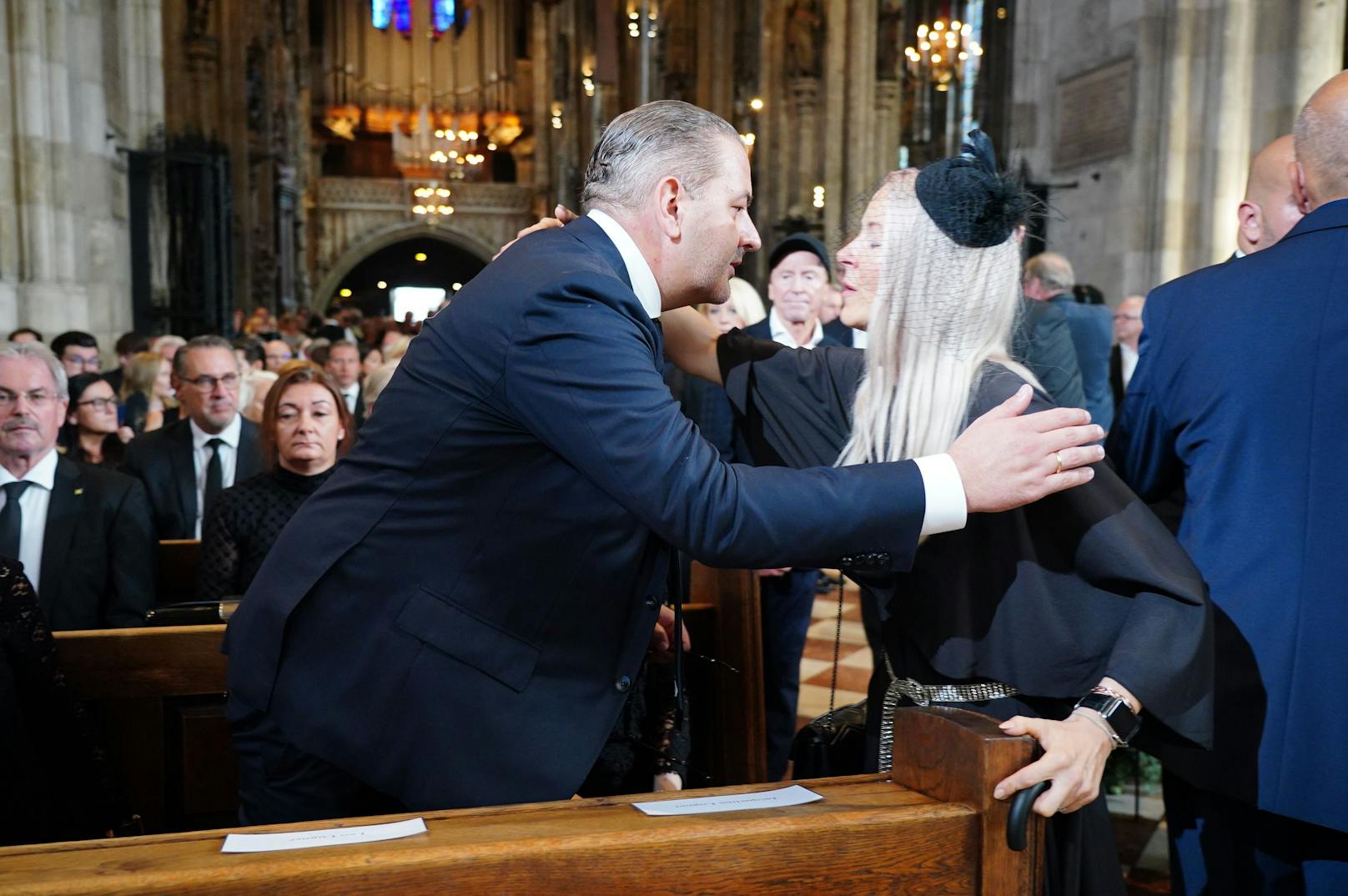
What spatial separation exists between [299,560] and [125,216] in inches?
389

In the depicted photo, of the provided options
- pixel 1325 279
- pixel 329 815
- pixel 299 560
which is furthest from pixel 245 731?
pixel 1325 279

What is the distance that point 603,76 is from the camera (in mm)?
30891

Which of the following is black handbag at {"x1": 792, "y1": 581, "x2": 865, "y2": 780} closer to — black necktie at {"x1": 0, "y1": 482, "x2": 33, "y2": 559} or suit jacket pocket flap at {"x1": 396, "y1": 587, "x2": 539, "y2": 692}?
suit jacket pocket flap at {"x1": 396, "y1": 587, "x2": 539, "y2": 692}

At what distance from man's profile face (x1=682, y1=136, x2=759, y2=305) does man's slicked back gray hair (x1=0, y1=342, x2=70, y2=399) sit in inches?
112

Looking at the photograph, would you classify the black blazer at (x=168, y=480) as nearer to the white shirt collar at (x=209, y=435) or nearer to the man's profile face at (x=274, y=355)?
the white shirt collar at (x=209, y=435)

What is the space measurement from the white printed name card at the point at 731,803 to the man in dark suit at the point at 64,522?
2.67 meters

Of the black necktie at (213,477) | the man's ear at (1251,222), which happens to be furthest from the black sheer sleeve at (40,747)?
the man's ear at (1251,222)

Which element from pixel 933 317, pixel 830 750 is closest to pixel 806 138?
pixel 830 750

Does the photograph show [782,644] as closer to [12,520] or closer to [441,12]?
[12,520]

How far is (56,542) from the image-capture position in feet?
11.8

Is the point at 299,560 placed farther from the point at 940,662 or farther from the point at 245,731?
the point at 940,662

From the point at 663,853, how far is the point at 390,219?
113ft

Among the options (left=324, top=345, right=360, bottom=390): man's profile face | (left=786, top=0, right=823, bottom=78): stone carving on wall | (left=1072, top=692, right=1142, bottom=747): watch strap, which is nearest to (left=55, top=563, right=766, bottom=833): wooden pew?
(left=1072, top=692, right=1142, bottom=747): watch strap

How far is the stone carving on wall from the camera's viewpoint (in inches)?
650
